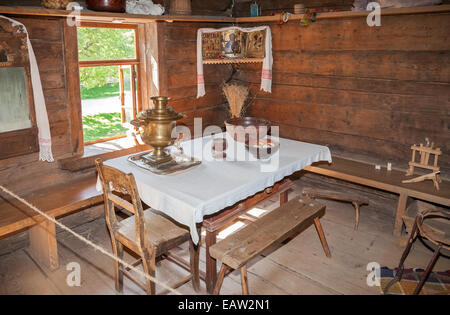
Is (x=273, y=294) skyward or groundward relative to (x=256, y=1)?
groundward

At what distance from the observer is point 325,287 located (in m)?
2.97

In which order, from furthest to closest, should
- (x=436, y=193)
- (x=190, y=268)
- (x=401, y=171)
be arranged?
(x=401, y=171), (x=436, y=193), (x=190, y=268)

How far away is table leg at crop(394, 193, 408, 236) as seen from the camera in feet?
12.0

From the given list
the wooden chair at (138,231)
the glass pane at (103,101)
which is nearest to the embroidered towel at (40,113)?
the glass pane at (103,101)

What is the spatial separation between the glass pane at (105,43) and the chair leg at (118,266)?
2.05 meters

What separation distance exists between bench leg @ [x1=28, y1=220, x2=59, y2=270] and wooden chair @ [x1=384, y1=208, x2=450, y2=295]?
2.67 metres

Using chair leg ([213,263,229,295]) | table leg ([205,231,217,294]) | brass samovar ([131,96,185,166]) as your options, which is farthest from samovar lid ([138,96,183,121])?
chair leg ([213,263,229,295])

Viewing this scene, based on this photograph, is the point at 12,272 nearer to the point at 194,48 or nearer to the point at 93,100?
the point at 93,100

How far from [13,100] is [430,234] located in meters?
3.47

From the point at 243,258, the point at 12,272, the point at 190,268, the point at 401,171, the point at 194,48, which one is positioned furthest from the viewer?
the point at 194,48

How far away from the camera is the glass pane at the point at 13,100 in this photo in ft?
10.3

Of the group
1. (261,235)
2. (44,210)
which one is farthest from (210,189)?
(44,210)

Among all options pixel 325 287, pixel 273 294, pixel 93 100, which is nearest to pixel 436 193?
pixel 325 287
